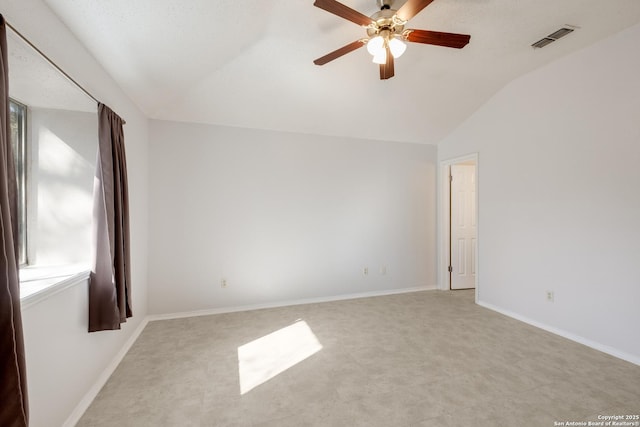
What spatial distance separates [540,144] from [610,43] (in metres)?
0.98

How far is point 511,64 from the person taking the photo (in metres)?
3.07

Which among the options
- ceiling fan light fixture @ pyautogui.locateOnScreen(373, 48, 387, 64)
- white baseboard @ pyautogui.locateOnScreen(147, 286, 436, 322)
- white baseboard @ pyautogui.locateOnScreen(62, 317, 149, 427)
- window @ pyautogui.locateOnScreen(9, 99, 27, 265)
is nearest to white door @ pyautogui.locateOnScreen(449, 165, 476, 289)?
white baseboard @ pyautogui.locateOnScreen(147, 286, 436, 322)

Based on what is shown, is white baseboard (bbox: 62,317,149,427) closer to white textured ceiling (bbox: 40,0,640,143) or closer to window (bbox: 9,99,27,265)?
window (bbox: 9,99,27,265)

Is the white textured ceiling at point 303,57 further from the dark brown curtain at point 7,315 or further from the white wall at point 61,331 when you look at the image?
the dark brown curtain at point 7,315

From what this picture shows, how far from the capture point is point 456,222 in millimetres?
4535

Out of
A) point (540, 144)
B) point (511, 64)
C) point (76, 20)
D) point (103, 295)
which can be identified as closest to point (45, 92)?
point (76, 20)

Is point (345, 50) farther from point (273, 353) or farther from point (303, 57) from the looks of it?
point (273, 353)

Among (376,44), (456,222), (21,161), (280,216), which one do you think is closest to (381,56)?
(376,44)

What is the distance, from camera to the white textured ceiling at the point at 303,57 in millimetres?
1923

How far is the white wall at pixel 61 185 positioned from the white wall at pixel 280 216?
47.6 inches

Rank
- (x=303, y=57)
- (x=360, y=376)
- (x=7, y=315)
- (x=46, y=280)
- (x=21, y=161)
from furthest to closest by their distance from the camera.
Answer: (x=303, y=57) → (x=360, y=376) → (x=21, y=161) → (x=46, y=280) → (x=7, y=315)

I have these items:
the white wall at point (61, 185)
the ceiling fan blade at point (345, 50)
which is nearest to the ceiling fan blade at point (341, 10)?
the ceiling fan blade at point (345, 50)

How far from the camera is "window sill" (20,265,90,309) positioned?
1389mm

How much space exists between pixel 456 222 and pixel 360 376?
10.5ft
